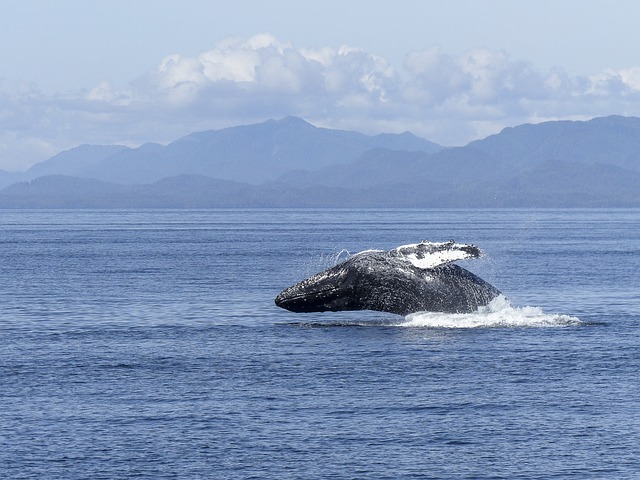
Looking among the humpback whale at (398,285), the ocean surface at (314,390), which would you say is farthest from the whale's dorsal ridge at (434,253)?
the ocean surface at (314,390)

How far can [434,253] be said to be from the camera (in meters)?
37.4

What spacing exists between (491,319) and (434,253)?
3.43 metres

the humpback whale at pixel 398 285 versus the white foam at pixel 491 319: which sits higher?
the humpback whale at pixel 398 285

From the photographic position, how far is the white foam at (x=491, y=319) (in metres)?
38.4

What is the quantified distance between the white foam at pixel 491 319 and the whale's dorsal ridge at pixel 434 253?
6.35 ft

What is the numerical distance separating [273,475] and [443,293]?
1815 cm

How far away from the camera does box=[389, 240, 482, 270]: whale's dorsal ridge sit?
36000 millimetres

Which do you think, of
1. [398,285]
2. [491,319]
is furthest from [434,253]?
[491,319]

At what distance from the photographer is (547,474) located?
21125 mm

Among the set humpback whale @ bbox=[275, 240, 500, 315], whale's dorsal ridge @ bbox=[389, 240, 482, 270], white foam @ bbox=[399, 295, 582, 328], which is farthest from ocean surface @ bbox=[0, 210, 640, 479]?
whale's dorsal ridge @ bbox=[389, 240, 482, 270]

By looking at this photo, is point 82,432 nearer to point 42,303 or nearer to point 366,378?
point 366,378

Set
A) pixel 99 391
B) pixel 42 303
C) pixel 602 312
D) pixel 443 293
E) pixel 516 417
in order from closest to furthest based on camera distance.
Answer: pixel 516 417, pixel 99 391, pixel 443 293, pixel 602 312, pixel 42 303

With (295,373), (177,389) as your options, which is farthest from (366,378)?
(177,389)

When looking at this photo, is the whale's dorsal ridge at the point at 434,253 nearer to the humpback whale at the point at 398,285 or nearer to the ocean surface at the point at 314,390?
the humpback whale at the point at 398,285
